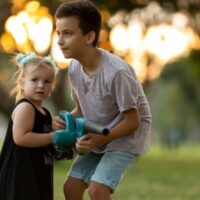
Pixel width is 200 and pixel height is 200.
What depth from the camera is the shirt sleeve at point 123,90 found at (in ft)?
15.9

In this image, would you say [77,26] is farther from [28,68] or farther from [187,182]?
[187,182]

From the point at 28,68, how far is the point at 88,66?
397 mm

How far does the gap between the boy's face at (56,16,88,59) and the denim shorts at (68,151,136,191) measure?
2.26ft

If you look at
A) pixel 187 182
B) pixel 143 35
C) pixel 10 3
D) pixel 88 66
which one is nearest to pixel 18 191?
pixel 88 66

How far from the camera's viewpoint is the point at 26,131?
195 inches

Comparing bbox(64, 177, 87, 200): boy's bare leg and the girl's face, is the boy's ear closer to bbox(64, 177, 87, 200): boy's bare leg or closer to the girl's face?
the girl's face

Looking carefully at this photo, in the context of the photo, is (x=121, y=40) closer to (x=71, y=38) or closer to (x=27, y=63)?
(x=27, y=63)

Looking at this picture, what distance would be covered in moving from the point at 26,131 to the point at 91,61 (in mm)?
609

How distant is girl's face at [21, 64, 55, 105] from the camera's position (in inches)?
199

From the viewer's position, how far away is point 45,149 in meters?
5.11

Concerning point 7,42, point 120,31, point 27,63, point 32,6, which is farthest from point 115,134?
point 120,31

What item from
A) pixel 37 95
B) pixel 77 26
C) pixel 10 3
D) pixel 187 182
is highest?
pixel 77 26

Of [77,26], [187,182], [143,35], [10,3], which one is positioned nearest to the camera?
[77,26]

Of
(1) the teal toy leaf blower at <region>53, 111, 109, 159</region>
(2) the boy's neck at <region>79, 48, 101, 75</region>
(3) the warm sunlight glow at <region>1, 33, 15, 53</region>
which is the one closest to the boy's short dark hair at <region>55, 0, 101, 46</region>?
(2) the boy's neck at <region>79, 48, 101, 75</region>
